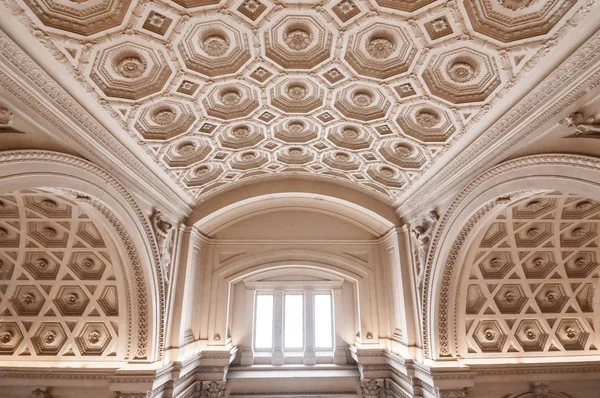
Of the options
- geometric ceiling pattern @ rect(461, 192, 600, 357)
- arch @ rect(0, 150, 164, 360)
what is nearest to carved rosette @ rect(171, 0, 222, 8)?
arch @ rect(0, 150, 164, 360)

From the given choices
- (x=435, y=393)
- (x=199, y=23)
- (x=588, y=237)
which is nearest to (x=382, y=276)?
(x=435, y=393)

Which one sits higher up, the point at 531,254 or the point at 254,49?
the point at 254,49

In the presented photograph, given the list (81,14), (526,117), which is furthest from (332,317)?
(81,14)

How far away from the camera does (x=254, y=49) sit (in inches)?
192

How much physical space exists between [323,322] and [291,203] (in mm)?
3926

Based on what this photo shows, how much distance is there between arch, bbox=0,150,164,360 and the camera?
459 centimetres

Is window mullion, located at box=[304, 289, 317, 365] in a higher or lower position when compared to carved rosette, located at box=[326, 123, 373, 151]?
lower

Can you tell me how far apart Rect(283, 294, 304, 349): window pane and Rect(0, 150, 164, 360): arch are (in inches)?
169

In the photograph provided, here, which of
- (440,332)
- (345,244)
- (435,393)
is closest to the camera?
(435,393)

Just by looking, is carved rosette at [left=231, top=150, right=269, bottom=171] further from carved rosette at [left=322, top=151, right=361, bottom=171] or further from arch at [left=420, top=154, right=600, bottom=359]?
arch at [left=420, top=154, right=600, bottom=359]

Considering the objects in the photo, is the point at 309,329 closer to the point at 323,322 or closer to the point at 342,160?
the point at 323,322

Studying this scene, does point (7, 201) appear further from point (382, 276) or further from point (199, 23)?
point (382, 276)

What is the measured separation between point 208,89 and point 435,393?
7454 mm

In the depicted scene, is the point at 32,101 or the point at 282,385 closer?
the point at 32,101
